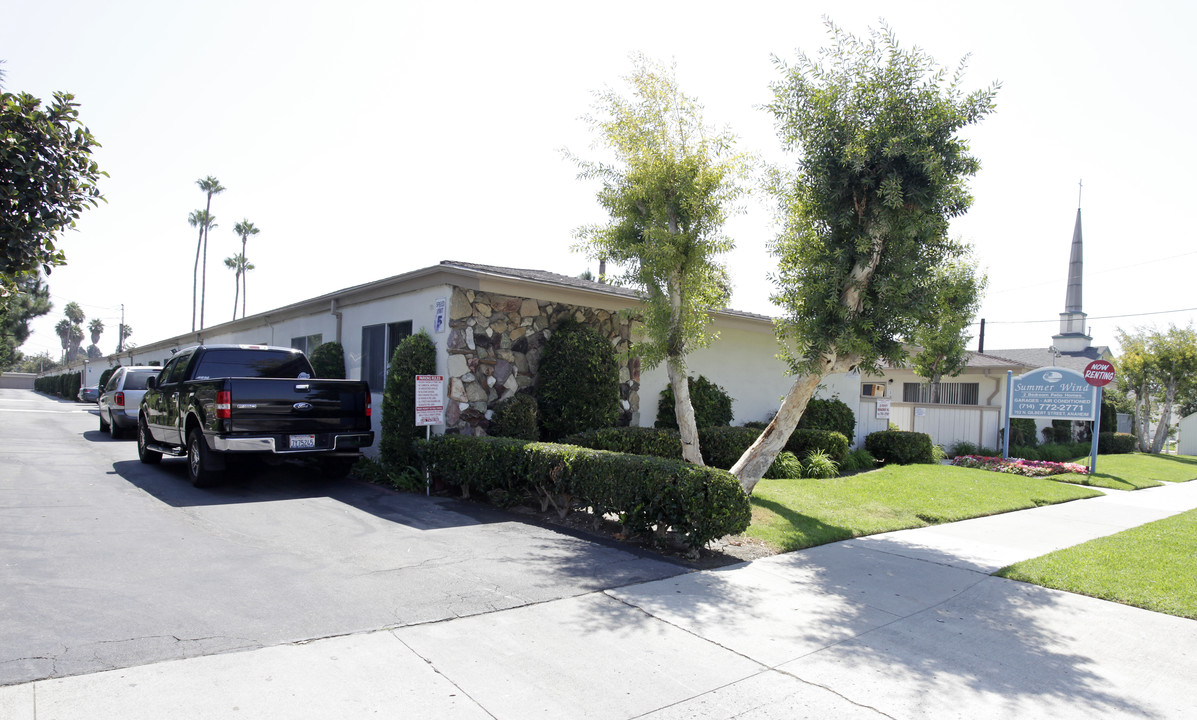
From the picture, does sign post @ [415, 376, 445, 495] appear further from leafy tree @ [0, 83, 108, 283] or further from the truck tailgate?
leafy tree @ [0, 83, 108, 283]

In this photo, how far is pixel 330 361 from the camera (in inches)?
508

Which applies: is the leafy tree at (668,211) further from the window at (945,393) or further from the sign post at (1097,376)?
the window at (945,393)

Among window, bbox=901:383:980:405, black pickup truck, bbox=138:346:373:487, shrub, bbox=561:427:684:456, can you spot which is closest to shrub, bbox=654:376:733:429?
shrub, bbox=561:427:684:456

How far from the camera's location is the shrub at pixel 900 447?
50.5 feet

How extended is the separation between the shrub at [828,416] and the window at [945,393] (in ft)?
40.1

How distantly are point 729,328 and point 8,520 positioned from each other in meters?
11.6

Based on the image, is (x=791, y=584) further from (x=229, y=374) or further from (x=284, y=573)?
(x=229, y=374)

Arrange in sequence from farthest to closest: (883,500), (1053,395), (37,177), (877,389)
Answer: (877,389), (1053,395), (883,500), (37,177)

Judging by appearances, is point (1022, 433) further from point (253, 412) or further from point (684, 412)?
point (253, 412)

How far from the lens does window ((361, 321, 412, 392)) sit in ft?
37.8

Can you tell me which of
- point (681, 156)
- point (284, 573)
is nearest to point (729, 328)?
point (681, 156)

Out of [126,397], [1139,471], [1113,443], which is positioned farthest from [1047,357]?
[126,397]

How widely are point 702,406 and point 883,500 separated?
3948mm

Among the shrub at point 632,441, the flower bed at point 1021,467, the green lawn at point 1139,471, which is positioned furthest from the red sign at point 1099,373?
the shrub at point 632,441
